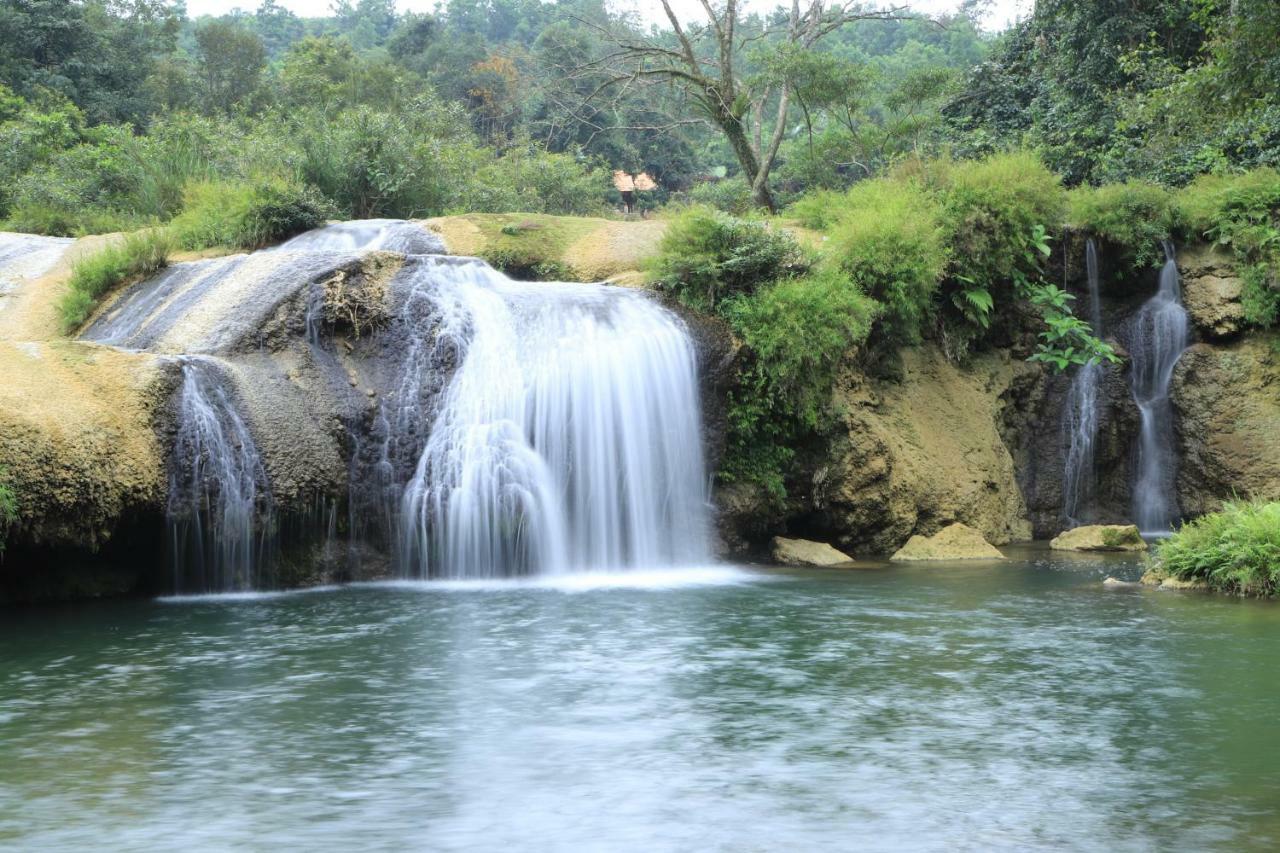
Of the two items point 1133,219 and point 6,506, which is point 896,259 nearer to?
point 1133,219

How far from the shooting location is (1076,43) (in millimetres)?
24625

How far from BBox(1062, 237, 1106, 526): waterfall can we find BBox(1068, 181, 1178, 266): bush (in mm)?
1854

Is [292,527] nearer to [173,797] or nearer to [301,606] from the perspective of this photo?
[301,606]

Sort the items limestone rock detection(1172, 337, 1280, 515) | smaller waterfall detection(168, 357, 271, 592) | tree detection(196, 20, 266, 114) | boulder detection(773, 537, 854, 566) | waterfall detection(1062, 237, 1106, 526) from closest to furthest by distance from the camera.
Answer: smaller waterfall detection(168, 357, 271, 592) < boulder detection(773, 537, 854, 566) < limestone rock detection(1172, 337, 1280, 515) < waterfall detection(1062, 237, 1106, 526) < tree detection(196, 20, 266, 114)

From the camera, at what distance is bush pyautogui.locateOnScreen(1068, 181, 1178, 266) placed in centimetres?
1728

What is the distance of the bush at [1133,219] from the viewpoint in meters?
17.3

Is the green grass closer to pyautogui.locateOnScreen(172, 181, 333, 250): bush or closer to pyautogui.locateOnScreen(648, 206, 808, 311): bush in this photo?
pyautogui.locateOnScreen(172, 181, 333, 250): bush

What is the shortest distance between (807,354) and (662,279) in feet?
6.68

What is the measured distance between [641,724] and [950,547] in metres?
8.57

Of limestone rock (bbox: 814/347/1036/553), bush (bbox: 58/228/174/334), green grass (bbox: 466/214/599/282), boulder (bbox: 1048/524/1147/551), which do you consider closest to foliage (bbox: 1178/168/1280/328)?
limestone rock (bbox: 814/347/1036/553)

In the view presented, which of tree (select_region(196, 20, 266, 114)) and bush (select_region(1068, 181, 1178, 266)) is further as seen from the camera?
tree (select_region(196, 20, 266, 114))

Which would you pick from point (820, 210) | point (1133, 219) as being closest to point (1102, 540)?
point (1133, 219)

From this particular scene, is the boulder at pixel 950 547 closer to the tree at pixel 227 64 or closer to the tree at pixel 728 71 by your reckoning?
the tree at pixel 728 71

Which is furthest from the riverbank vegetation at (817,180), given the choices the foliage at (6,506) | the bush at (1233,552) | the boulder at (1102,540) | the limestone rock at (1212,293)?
the foliage at (6,506)
